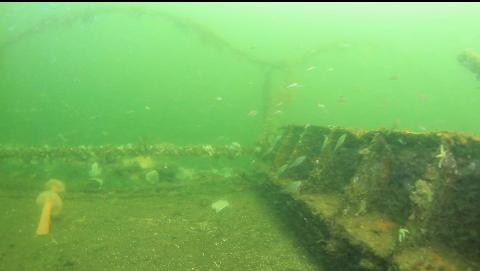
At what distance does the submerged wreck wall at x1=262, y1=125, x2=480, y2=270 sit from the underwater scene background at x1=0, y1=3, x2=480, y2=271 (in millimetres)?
Result: 15

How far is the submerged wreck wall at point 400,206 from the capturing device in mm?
3246

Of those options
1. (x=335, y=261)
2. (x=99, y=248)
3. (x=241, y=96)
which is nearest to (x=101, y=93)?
(x=241, y=96)

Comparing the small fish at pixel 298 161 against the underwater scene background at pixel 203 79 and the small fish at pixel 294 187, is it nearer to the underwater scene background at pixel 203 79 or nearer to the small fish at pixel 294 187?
the small fish at pixel 294 187

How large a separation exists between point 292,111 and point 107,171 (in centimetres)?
522

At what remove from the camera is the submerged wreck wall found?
10.6ft

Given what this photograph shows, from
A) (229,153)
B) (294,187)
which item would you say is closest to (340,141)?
(294,187)

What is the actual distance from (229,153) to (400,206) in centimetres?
382

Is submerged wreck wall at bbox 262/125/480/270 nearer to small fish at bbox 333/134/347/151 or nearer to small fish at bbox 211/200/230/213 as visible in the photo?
small fish at bbox 333/134/347/151

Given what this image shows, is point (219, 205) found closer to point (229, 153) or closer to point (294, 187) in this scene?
point (294, 187)

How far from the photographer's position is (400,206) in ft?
12.1

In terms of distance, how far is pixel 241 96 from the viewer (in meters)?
10.5

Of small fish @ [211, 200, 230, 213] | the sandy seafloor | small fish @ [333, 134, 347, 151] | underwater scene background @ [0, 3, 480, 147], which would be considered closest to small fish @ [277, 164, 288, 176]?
the sandy seafloor

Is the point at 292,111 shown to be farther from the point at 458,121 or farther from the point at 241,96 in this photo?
the point at 458,121

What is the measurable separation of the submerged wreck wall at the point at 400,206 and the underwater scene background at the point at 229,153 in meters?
0.01
